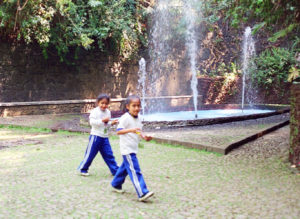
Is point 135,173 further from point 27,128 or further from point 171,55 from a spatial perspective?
point 171,55

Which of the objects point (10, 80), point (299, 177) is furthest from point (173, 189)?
point (10, 80)

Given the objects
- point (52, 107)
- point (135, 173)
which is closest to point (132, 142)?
point (135, 173)

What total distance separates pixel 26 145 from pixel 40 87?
307 inches

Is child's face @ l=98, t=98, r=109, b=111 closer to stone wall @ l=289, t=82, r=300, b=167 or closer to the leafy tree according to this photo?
stone wall @ l=289, t=82, r=300, b=167

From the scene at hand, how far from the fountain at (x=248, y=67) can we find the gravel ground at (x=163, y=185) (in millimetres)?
13224

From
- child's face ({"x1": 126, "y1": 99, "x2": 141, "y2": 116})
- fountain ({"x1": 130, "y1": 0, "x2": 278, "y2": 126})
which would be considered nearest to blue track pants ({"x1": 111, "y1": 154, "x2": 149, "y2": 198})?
child's face ({"x1": 126, "y1": 99, "x2": 141, "y2": 116})

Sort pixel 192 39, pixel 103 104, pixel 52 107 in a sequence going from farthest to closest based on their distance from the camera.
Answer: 1. pixel 192 39
2. pixel 52 107
3. pixel 103 104

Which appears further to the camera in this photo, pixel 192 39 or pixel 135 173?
pixel 192 39

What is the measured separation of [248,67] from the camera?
20.8 metres

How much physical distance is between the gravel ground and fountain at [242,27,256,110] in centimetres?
1322

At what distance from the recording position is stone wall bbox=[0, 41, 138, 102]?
14.4 metres

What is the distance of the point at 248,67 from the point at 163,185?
17.3 meters

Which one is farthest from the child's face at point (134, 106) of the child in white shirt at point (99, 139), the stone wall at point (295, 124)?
the stone wall at point (295, 124)

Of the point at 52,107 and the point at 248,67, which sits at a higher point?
the point at 248,67
